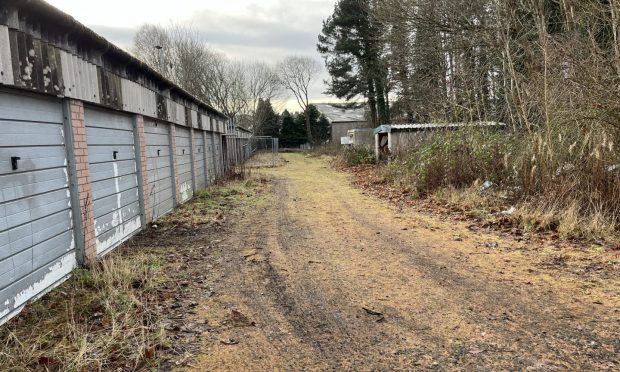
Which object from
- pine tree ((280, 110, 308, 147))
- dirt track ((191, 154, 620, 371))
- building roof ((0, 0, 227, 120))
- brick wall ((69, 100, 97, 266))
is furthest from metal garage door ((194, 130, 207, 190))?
pine tree ((280, 110, 308, 147))

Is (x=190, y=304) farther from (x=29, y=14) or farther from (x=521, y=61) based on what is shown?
(x=521, y=61)

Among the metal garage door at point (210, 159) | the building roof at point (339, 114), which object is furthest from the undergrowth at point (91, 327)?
the building roof at point (339, 114)

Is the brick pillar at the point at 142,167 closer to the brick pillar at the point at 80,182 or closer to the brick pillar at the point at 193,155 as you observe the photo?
the brick pillar at the point at 80,182

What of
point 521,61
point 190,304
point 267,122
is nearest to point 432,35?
point 521,61

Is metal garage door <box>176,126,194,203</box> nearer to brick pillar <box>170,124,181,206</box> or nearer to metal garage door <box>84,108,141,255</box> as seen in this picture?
brick pillar <box>170,124,181,206</box>

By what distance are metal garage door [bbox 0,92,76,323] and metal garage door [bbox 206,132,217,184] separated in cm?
1073

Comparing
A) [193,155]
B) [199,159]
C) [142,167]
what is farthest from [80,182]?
[199,159]

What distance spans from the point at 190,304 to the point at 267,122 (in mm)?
55148

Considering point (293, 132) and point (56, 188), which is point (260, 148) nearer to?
point (293, 132)

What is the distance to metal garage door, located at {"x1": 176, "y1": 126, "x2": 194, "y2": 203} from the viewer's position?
11654 mm

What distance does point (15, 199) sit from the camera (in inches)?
166

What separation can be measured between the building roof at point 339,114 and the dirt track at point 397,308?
4312 cm

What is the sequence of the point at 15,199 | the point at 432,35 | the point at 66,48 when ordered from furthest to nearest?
1. the point at 432,35
2. the point at 66,48
3. the point at 15,199

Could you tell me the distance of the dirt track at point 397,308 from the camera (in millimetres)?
3191
